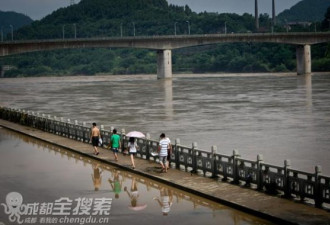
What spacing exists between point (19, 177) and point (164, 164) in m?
6.06

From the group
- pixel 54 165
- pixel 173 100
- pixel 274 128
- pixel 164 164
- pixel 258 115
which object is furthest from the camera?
pixel 173 100

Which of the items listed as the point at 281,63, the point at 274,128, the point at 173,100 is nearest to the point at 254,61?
the point at 281,63

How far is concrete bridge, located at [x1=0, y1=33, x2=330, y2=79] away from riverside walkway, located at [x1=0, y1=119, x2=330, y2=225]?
370ft

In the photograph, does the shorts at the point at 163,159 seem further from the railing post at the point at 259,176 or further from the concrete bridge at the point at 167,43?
the concrete bridge at the point at 167,43

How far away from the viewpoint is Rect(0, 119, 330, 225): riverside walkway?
1844 centimetres

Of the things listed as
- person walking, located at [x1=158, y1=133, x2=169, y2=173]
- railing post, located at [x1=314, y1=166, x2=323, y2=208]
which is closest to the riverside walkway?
railing post, located at [x1=314, y1=166, x2=323, y2=208]

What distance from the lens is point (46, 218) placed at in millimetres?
19344

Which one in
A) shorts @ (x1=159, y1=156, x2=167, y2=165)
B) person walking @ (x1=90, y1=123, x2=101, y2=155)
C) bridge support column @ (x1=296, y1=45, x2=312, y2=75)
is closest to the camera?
shorts @ (x1=159, y1=156, x2=167, y2=165)

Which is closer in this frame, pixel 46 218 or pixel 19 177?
pixel 46 218

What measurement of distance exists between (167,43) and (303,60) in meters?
33.1

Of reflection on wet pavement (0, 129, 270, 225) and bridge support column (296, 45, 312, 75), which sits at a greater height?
bridge support column (296, 45, 312, 75)

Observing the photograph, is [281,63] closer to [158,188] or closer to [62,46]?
[62,46]

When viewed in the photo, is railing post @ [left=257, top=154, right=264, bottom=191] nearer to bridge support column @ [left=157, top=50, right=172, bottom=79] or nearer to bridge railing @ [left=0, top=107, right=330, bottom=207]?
bridge railing @ [left=0, top=107, right=330, bottom=207]

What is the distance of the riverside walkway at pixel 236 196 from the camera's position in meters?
18.4
